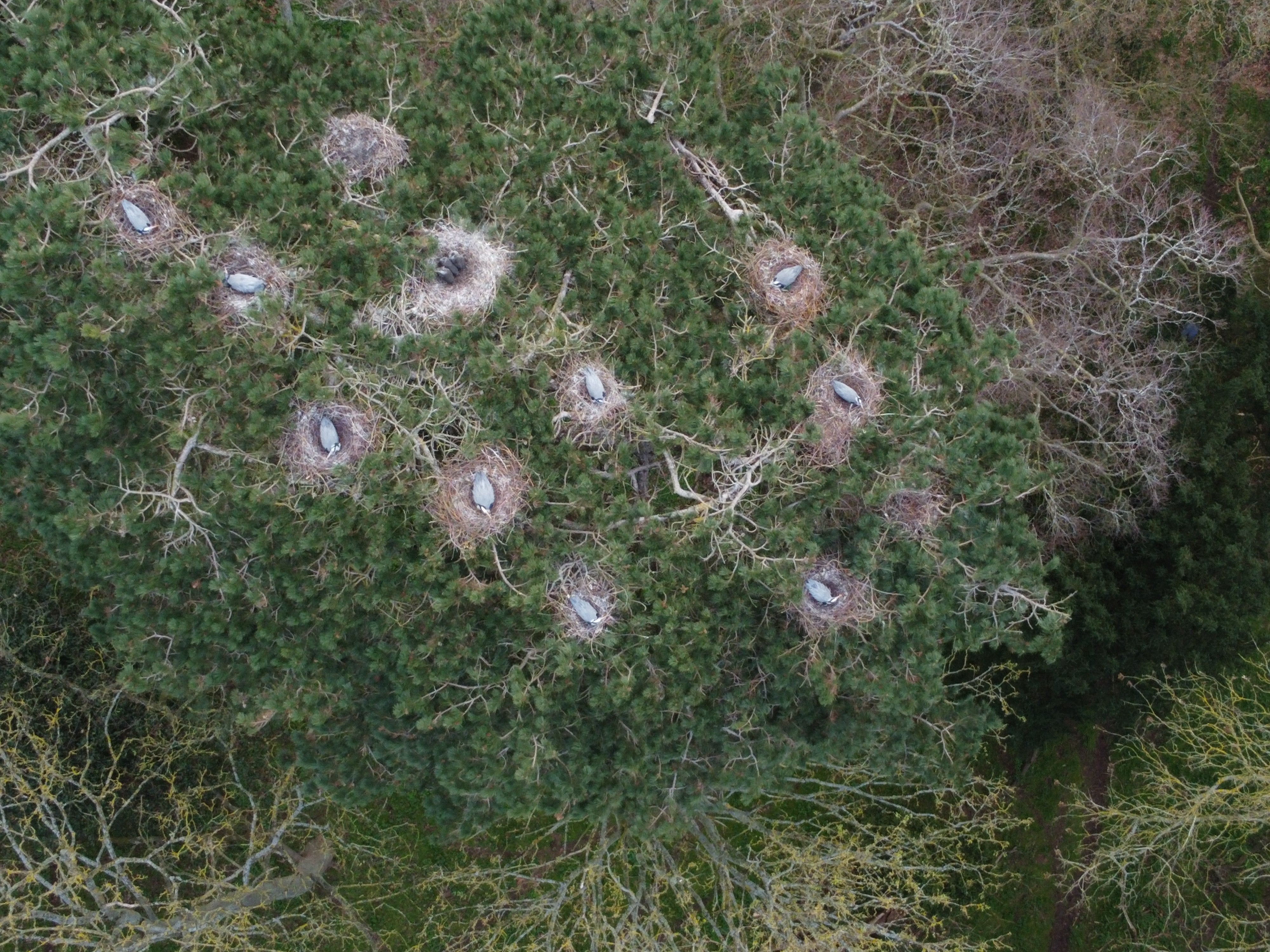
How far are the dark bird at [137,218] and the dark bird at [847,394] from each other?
245 inches

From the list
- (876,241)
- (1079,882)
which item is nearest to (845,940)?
(1079,882)

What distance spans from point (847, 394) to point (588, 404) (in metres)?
2.43

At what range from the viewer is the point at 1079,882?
36.0ft

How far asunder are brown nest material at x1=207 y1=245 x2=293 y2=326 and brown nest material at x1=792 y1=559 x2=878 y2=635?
5549 millimetres

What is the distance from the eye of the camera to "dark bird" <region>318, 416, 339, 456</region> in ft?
24.1

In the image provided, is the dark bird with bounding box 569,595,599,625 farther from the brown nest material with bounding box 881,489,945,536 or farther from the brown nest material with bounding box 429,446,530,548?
the brown nest material with bounding box 881,489,945,536

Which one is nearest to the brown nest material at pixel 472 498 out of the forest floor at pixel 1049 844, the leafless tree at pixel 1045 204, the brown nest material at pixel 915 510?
the brown nest material at pixel 915 510

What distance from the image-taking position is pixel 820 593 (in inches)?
306

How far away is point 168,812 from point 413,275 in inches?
318

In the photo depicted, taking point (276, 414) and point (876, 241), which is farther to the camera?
point (876, 241)

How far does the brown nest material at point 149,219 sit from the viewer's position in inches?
279

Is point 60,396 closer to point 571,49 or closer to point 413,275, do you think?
point 413,275

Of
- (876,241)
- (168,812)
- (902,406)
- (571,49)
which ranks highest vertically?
(571,49)

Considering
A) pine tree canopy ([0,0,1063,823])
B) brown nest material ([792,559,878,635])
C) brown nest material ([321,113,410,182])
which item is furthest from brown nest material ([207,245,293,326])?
brown nest material ([792,559,878,635])
